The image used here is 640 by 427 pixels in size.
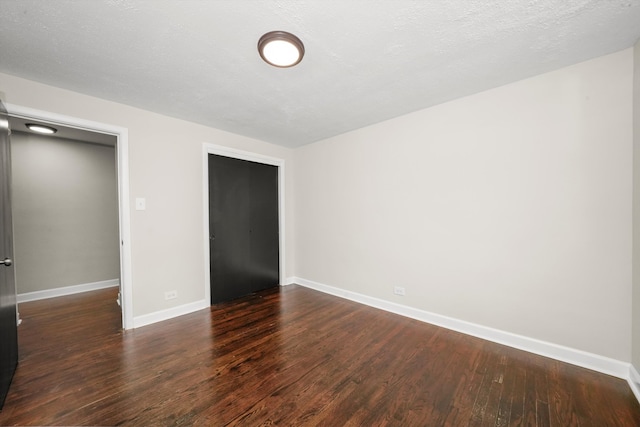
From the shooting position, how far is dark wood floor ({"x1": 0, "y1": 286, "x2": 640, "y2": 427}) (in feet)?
4.88

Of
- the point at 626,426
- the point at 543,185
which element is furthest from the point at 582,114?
the point at 626,426

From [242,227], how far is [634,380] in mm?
4277

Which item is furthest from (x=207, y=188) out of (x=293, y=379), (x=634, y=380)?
(x=634, y=380)

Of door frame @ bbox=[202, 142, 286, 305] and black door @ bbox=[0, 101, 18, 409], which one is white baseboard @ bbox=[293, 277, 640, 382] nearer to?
door frame @ bbox=[202, 142, 286, 305]

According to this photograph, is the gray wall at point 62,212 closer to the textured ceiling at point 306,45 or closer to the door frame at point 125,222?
the door frame at point 125,222

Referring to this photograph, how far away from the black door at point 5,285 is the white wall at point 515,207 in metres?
3.38

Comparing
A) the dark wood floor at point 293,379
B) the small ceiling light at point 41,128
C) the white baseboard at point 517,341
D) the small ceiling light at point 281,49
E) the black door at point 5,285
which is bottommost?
the dark wood floor at point 293,379

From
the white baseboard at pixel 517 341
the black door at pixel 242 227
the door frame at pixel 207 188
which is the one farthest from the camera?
the black door at pixel 242 227

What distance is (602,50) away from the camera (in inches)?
70.8

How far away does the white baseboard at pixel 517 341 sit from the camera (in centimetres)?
185

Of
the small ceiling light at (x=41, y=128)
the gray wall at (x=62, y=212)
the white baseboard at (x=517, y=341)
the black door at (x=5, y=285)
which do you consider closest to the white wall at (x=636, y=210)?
the white baseboard at (x=517, y=341)

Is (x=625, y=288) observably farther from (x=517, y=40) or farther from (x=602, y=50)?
(x=517, y=40)

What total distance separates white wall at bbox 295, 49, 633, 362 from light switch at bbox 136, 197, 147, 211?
2803mm

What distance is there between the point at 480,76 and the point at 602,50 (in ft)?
2.62
